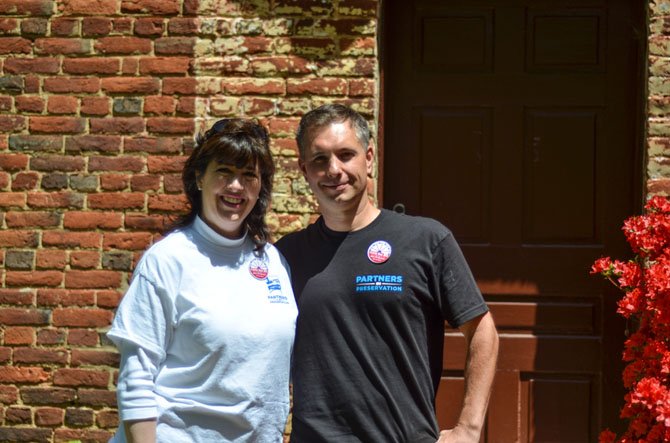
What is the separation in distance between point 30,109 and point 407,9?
210 centimetres

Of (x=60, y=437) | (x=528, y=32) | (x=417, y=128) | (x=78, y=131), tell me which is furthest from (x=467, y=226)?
(x=60, y=437)

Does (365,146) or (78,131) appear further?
(78,131)

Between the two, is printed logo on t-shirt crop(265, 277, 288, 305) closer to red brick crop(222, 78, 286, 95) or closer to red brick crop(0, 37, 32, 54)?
red brick crop(222, 78, 286, 95)

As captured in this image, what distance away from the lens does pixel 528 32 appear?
15.6 feet

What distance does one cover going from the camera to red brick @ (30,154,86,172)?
466 centimetres

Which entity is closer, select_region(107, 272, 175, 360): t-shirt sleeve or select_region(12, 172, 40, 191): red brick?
select_region(107, 272, 175, 360): t-shirt sleeve

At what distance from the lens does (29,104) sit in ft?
15.4

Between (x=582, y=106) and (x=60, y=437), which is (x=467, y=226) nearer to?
(x=582, y=106)

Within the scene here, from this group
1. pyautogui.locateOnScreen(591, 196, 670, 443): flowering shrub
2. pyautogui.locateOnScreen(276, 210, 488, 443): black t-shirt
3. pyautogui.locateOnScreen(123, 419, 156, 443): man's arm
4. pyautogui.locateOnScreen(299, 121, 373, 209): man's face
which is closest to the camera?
pyautogui.locateOnScreen(123, 419, 156, 443): man's arm

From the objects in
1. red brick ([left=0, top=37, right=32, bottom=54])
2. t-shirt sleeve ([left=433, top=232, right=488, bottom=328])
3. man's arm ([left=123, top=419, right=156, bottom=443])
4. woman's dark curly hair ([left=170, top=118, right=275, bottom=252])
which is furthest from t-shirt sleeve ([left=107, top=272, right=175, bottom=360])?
red brick ([left=0, top=37, right=32, bottom=54])

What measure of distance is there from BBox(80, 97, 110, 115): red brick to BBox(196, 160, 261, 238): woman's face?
77.4 inches

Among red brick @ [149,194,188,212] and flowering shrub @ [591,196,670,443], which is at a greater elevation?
red brick @ [149,194,188,212]

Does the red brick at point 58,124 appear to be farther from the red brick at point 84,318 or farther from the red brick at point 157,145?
the red brick at point 84,318

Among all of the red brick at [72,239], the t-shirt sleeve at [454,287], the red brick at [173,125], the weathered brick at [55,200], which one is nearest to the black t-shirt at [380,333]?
the t-shirt sleeve at [454,287]
